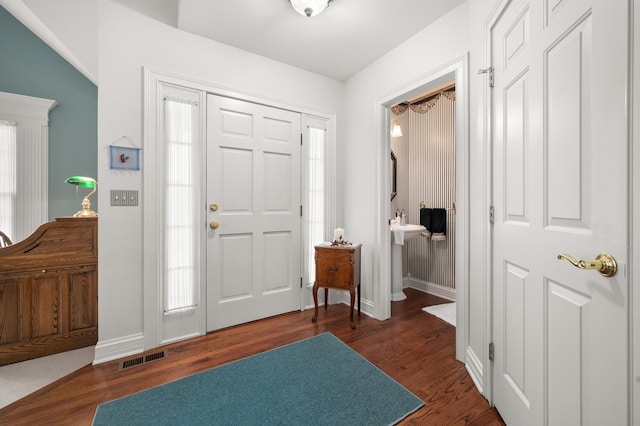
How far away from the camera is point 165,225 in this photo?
7.41ft

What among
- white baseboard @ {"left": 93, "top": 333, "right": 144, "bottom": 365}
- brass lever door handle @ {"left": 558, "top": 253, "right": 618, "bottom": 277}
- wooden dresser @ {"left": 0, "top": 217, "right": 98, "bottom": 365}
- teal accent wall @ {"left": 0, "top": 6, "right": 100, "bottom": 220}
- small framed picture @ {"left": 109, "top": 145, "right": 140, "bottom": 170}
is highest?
teal accent wall @ {"left": 0, "top": 6, "right": 100, "bottom": 220}

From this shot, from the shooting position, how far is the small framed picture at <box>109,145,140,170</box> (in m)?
2.06

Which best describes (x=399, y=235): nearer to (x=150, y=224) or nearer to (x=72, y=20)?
(x=150, y=224)

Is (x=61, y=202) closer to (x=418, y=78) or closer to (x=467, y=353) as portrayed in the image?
(x=418, y=78)

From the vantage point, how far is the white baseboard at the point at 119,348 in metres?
2.01

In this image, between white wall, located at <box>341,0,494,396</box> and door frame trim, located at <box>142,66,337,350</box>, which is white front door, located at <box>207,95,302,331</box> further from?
white wall, located at <box>341,0,494,396</box>

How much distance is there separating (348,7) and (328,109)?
45.2 inches

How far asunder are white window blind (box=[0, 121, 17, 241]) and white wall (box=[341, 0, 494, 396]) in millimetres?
3735

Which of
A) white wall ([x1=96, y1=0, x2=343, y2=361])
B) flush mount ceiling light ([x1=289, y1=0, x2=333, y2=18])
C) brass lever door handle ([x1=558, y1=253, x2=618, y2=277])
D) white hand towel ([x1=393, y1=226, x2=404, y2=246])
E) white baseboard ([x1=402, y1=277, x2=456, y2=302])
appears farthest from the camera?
white baseboard ([x1=402, y1=277, x2=456, y2=302])

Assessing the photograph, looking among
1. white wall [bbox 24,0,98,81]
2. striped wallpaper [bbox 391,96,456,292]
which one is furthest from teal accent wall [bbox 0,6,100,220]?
striped wallpaper [bbox 391,96,456,292]

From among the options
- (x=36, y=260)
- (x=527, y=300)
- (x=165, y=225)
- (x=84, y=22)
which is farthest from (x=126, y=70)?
(x=527, y=300)

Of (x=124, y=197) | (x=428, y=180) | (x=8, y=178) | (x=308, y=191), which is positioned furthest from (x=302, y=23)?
(x=8, y=178)

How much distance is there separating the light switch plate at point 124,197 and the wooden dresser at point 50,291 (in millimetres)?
326

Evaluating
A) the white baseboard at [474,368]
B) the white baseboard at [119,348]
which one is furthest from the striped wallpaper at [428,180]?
the white baseboard at [119,348]
